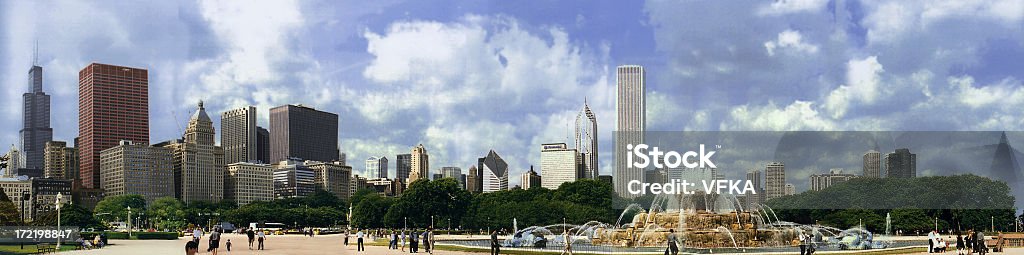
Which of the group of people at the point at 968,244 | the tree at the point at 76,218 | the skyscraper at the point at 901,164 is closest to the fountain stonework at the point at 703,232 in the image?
the group of people at the point at 968,244

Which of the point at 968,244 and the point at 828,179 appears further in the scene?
the point at 828,179

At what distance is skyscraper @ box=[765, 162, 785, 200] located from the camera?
106m

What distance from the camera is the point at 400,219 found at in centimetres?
12131

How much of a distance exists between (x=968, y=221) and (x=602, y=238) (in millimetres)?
52733

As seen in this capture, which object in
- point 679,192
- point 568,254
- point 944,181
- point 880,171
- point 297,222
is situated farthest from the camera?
point 297,222

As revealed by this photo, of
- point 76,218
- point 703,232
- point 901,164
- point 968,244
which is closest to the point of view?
point 968,244

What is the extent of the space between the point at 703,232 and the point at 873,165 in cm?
6039

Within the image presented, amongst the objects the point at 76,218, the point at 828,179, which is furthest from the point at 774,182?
the point at 76,218

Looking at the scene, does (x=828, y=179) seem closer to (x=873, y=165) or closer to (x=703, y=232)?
(x=873, y=165)

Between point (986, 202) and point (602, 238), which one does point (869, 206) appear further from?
point (602, 238)

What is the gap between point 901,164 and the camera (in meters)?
102

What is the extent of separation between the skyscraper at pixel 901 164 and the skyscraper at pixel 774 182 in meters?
10.4

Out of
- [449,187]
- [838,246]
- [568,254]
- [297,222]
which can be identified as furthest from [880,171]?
[297,222]

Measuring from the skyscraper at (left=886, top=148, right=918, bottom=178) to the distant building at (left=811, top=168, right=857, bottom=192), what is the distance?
418 centimetres
